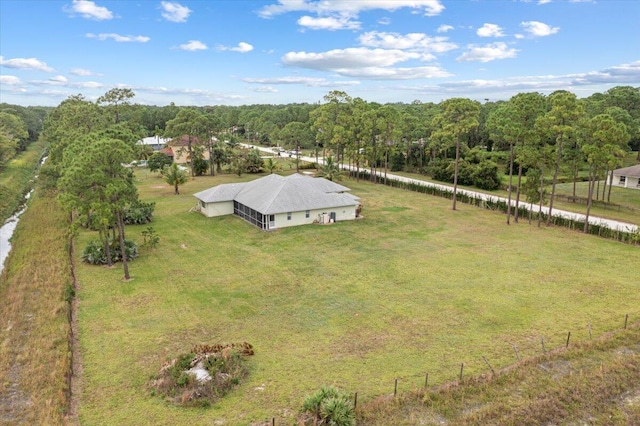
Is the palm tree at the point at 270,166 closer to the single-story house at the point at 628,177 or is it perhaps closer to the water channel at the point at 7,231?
the water channel at the point at 7,231

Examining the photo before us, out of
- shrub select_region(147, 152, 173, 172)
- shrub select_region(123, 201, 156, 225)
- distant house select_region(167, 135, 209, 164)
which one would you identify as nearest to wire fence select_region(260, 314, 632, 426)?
shrub select_region(123, 201, 156, 225)

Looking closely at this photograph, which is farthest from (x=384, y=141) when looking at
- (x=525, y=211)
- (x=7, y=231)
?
(x=7, y=231)

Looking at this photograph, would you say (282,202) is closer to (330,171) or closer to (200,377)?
(330,171)

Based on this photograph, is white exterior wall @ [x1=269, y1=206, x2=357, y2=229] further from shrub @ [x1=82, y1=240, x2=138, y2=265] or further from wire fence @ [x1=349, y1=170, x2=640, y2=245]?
wire fence @ [x1=349, y1=170, x2=640, y2=245]

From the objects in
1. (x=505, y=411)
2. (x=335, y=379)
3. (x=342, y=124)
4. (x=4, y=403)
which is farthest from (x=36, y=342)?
(x=342, y=124)

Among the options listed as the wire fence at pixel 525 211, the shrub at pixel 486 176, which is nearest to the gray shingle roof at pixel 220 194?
the wire fence at pixel 525 211

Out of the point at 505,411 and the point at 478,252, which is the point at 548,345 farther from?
the point at 478,252

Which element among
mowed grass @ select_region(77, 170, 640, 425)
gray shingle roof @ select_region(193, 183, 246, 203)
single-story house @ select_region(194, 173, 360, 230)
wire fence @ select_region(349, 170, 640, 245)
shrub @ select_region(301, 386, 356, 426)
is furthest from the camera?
gray shingle roof @ select_region(193, 183, 246, 203)
